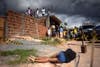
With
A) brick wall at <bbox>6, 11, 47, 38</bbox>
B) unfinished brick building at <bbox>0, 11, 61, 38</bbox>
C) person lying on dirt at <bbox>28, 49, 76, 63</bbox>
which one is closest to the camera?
person lying on dirt at <bbox>28, 49, 76, 63</bbox>

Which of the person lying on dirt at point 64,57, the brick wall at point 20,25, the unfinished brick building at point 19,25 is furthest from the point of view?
the brick wall at point 20,25

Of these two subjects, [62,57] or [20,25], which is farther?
[20,25]

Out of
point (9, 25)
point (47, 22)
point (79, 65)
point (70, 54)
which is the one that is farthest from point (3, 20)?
point (47, 22)

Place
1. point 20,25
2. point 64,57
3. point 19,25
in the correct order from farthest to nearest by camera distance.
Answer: point 20,25, point 19,25, point 64,57

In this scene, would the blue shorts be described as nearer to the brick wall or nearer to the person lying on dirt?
the person lying on dirt

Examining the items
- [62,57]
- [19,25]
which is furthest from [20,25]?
[62,57]

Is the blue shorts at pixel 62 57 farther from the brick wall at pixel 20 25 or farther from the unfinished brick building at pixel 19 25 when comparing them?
the brick wall at pixel 20 25

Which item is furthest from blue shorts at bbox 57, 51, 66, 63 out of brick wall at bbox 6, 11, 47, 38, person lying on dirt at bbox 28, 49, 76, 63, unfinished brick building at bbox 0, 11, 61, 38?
brick wall at bbox 6, 11, 47, 38

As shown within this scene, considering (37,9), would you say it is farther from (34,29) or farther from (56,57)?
(56,57)

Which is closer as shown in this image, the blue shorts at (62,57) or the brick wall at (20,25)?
the blue shorts at (62,57)

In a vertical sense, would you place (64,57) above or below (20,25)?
below

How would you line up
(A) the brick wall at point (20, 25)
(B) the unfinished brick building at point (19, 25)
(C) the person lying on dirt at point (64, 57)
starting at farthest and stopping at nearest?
(A) the brick wall at point (20, 25), (B) the unfinished brick building at point (19, 25), (C) the person lying on dirt at point (64, 57)

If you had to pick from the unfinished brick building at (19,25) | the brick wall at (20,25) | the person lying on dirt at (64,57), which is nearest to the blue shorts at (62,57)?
the person lying on dirt at (64,57)

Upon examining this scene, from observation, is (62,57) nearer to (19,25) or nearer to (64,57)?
(64,57)
